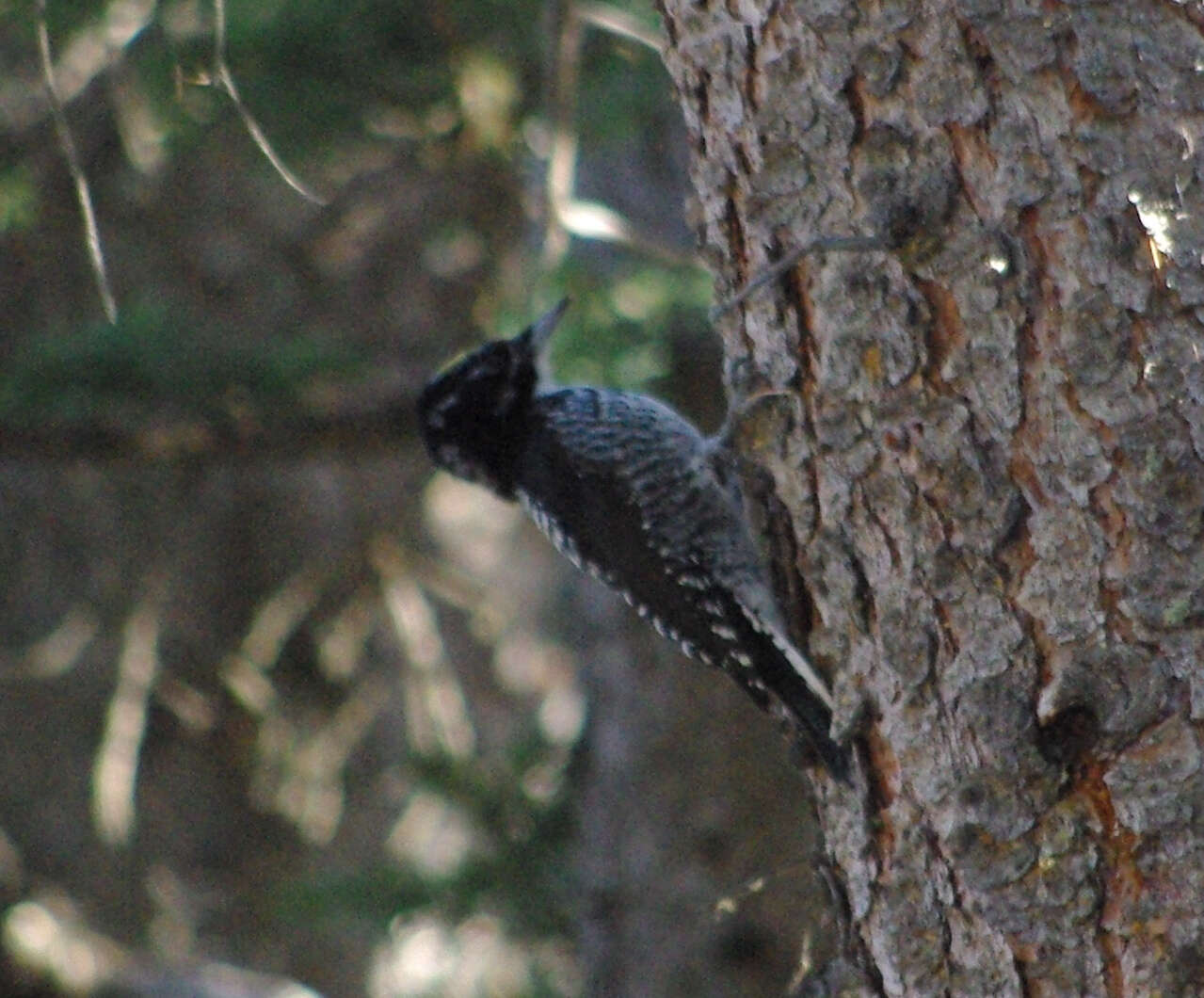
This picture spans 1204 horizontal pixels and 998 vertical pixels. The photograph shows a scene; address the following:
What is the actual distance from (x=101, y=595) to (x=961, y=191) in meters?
5.76

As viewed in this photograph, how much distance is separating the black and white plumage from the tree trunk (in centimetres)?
67

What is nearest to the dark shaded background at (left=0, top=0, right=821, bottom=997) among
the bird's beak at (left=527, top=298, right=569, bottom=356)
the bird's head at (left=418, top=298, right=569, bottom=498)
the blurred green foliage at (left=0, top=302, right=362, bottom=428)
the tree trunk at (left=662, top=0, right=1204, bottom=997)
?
the blurred green foliage at (left=0, top=302, right=362, bottom=428)

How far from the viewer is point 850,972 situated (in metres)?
2.60

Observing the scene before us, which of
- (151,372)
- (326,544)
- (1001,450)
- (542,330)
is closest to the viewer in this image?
(1001,450)

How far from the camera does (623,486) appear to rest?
12.8ft

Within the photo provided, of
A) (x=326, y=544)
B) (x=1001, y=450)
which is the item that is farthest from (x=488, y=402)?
(x=326, y=544)

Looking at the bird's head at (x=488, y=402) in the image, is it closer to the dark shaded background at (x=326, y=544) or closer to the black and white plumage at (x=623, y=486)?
the black and white plumage at (x=623, y=486)

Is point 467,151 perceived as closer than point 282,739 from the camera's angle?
Yes

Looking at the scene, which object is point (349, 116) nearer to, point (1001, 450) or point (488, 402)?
point (488, 402)

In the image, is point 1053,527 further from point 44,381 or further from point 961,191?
point 44,381

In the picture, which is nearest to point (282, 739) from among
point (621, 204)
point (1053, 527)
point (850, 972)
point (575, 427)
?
point (621, 204)

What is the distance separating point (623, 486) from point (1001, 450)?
1671 mm

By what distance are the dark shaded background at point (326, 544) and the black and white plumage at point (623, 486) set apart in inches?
15.2

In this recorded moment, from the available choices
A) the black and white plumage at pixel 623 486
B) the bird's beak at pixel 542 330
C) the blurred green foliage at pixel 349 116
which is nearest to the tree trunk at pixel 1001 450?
the black and white plumage at pixel 623 486
